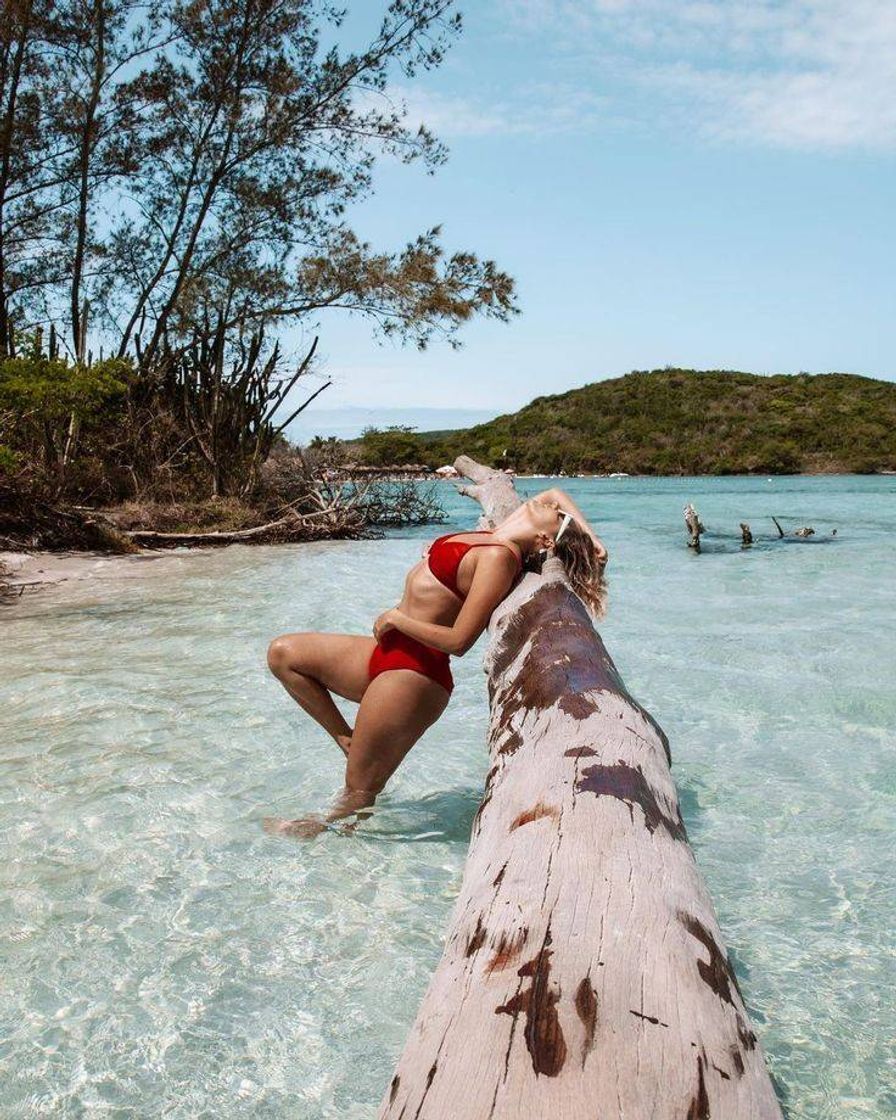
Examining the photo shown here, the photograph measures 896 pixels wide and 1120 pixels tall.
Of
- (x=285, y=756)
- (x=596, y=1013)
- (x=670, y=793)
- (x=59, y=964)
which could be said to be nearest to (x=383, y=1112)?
(x=596, y=1013)

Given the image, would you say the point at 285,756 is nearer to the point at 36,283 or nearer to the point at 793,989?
the point at 793,989

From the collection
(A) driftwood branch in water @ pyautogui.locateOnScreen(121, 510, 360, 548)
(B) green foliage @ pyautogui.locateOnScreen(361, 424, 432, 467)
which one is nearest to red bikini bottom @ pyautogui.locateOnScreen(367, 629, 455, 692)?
(A) driftwood branch in water @ pyautogui.locateOnScreen(121, 510, 360, 548)

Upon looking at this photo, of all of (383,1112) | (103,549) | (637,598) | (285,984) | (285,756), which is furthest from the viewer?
(103,549)

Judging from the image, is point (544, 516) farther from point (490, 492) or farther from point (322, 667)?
point (490, 492)

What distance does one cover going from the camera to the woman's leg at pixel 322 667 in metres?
3.84

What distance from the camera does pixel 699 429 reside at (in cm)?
7331

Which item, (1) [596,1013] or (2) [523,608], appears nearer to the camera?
(1) [596,1013]

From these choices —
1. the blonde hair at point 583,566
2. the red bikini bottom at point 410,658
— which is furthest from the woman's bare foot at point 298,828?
the blonde hair at point 583,566

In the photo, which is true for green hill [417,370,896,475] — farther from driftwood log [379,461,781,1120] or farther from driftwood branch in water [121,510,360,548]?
driftwood log [379,461,781,1120]

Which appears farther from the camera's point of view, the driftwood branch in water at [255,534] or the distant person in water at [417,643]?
the driftwood branch in water at [255,534]

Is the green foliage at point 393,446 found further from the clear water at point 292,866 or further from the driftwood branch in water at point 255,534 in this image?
the clear water at point 292,866

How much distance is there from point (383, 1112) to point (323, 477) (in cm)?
1804

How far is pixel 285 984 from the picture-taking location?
2.88 meters

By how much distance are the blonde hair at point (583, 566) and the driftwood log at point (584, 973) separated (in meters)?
1.39
